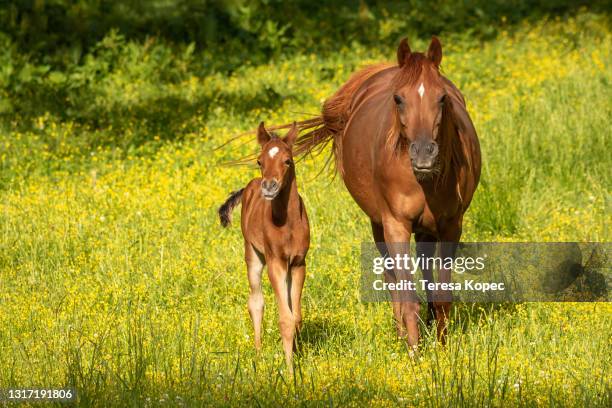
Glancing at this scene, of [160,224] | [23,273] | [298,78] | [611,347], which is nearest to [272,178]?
[611,347]

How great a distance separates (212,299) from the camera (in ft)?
27.3

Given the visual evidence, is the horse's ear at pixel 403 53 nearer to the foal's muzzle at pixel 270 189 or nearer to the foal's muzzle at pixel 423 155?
the foal's muzzle at pixel 423 155

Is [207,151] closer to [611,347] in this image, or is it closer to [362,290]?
[362,290]

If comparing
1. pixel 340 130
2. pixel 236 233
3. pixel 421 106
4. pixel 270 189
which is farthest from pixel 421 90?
pixel 236 233

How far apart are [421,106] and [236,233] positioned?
390 cm

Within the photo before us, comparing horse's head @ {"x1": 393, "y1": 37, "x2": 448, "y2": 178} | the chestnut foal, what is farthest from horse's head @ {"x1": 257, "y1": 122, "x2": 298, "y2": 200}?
horse's head @ {"x1": 393, "y1": 37, "x2": 448, "y2": 178}

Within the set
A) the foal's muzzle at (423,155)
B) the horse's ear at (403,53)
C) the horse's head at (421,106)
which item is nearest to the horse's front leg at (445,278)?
the horse's head at (421,106)

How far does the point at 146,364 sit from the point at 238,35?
1330 cm

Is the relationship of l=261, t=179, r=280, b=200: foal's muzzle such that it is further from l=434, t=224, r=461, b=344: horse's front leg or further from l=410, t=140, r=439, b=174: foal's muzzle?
l=434, t=224, r=461, b=344: horse's front leg

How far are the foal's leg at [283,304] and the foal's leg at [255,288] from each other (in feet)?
1.33

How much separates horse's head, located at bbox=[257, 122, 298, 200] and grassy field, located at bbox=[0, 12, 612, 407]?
3.22ft

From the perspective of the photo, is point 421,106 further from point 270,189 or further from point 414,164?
point 270,189

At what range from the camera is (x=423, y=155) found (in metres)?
6.27

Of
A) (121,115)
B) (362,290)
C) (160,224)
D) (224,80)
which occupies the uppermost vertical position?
(224,80)
